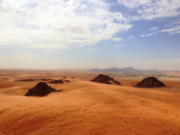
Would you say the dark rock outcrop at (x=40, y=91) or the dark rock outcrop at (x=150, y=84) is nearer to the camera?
the dark rock outcrop at (x=40, y=91)

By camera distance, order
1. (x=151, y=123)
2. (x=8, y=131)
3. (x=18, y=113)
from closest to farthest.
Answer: (x=151, y=123) → (x=8, y=131) → (x=18, y=113)

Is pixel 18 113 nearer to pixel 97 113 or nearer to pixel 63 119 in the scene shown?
pixel 63 119

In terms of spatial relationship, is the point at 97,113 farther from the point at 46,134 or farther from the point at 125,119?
the point at 46,134

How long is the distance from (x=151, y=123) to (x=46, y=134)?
497cm

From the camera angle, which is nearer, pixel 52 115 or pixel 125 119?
pixel 125 119

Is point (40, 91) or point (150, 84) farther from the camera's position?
point (150, 84)

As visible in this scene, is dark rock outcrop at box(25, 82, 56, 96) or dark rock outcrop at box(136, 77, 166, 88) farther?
dark rock outcrop at box(136, 77, 166, 88)

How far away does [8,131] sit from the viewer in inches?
337

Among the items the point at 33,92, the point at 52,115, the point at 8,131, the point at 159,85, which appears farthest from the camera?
the point at 159,85

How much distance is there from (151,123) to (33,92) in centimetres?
1844

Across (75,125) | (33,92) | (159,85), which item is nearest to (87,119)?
(75,125)

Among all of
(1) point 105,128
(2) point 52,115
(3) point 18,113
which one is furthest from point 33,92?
(1) point 105,128

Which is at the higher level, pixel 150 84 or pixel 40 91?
pixel 40 91

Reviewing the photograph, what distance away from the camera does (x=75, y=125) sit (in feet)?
26.4
